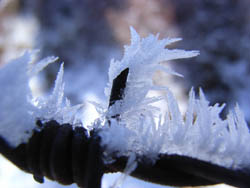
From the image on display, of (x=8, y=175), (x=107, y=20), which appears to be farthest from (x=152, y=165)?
(x=107, y=20)

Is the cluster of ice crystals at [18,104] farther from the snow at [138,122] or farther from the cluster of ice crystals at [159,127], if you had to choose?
the cluster of ice crystals at [159,127]

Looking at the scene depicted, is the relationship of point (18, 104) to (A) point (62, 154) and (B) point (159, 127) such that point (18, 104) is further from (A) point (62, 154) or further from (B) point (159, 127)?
(B) point (159, 127)

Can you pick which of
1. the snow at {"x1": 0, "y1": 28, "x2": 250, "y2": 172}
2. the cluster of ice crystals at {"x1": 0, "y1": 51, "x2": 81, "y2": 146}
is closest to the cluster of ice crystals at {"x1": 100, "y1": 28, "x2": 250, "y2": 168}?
the snow at {"x1": 0, "y1": 28, "x2": 250, "y2": 172}

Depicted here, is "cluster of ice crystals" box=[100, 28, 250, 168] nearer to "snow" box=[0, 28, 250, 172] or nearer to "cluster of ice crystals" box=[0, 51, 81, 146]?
"snow" box=[0, 28, 250, 172]

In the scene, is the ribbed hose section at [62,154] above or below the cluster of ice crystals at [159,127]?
below

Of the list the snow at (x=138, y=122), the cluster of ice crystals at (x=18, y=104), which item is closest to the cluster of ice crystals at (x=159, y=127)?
the snow at (x=138, y=122)

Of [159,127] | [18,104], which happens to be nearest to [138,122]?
[159,127]

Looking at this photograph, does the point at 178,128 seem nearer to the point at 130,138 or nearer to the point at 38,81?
the point at 130,138
